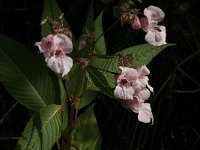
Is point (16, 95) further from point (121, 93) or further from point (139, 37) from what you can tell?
point (139, 37)

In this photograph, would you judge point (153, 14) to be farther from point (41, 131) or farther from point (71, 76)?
point (41, 131)

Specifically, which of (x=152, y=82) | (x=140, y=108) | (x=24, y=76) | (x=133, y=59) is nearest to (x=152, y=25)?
(x=133, y=59)

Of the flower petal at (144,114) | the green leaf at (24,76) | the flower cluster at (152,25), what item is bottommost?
the flower petal at (144,114)

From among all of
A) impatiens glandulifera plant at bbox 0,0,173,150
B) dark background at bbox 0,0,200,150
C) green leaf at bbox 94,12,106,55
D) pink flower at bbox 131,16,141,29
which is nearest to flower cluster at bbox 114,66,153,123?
impatiens glandulifera plant at bbox 0,0,173,150

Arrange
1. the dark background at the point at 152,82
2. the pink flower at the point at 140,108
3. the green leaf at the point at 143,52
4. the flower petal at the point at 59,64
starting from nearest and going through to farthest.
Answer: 1. the flower petal at the point at 59,64
2. the pink flower at the point at 140,108
3. the green leaf at the point at 143,52
4. the dark background at the point at 152,82

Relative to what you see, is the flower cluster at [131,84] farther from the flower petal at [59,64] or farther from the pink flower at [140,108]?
the flower petal at [59,64]

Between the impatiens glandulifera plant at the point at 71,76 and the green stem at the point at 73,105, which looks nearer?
the impatiens glandulifera plant at the point at 71,76

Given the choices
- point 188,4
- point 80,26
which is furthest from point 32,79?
point 188,4

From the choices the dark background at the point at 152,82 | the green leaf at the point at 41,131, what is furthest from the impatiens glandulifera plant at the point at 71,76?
the dark background at the point at 152,82
